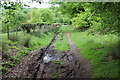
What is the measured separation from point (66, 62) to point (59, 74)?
53.2 inches

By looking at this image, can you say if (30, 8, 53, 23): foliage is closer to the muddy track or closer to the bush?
the bush

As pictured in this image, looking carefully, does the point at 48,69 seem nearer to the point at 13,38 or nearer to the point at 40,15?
the point at 13,38

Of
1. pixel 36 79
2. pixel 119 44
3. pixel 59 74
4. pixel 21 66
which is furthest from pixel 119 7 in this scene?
pixel 21 66

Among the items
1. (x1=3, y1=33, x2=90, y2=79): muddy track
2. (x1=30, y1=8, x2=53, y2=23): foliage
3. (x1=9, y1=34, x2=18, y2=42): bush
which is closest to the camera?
(x1=3, y1=33, x2=90, y2=79): muddy track

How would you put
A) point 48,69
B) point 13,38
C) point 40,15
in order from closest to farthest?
point 48,69 → point 13,38 → point 40,15

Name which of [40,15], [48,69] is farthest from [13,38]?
[40,15]

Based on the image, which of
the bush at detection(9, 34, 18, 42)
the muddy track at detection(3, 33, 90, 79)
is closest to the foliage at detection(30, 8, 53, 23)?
the bush at detection(9, 34, 18, 42)

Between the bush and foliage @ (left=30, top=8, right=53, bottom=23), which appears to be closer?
the bush

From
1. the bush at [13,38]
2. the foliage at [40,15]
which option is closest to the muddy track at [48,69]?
the bush at [13,38]

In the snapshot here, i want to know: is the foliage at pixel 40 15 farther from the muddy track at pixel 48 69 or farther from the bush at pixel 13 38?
the muddy track at pixel 48 69

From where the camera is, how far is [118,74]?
163 inches

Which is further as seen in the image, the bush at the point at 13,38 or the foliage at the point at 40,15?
the foliage at the point at 40,15

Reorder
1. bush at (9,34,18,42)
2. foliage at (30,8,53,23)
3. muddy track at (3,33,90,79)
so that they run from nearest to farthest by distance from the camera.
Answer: muddy track at (3,33,90,79) < bush at (9,34,18,42) < foliage at (30,8,53,23)

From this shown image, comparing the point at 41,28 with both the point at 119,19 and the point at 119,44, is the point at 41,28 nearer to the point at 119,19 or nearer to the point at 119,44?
the point at 119,44
